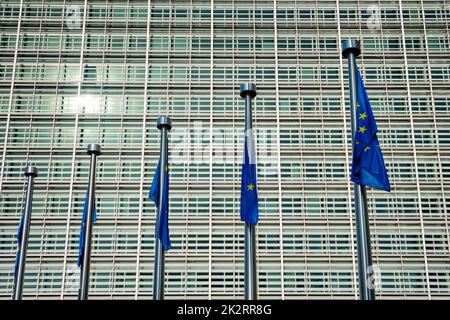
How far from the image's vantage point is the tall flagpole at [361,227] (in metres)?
11.5

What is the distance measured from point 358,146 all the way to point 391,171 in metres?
28.1

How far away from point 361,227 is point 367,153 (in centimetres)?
193

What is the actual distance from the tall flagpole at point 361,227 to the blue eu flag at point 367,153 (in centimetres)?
15

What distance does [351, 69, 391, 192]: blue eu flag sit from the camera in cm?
1306

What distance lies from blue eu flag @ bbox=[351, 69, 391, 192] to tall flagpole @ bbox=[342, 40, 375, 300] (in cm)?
15

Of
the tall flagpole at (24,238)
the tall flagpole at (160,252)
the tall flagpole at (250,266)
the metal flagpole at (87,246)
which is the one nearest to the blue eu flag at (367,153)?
the tall flagpole at (250,266)

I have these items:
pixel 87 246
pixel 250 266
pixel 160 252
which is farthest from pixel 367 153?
pixel 87 246

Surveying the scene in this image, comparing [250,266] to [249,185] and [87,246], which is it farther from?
[87,246]

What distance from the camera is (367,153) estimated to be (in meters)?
13.2

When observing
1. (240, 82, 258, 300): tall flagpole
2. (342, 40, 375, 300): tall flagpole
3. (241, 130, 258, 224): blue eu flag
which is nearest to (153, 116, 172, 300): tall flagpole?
(241, 130, 258, 224): blue eu flag

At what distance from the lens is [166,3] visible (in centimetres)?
4391

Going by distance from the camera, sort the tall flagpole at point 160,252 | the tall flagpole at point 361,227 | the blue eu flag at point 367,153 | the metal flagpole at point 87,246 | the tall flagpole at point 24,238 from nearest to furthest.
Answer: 1. the tall flagpole at point 361,227
2. the blue eu flag at point 367,153
3. the tall flagpole at point 160,252
4. the metal flagpole at point 87,246
5. the tall flagpole at point 24,238

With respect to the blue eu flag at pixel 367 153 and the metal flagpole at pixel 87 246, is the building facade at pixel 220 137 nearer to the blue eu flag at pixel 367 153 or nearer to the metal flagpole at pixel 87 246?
the metal flagpole at pixel 87 246
